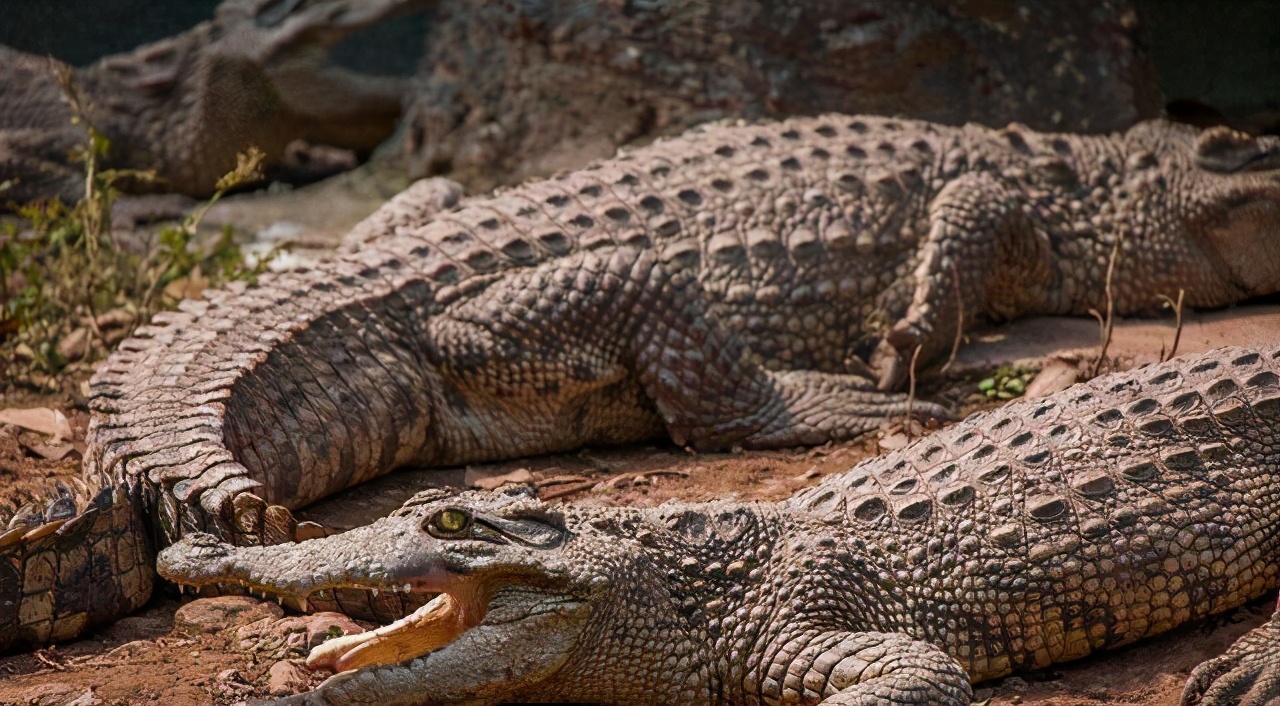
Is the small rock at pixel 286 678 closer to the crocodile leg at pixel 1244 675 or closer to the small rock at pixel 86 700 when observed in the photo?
the small rock at pixel 86 700

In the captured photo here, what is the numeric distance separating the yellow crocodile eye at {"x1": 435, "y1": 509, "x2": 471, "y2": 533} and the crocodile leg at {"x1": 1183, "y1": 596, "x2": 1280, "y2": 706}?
1.86 m

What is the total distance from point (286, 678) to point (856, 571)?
154 cm

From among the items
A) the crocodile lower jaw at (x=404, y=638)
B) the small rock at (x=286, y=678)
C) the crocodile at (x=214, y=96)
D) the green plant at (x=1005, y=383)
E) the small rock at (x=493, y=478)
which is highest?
the crocodile at (x=214, y=96)

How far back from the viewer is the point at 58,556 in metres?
3.79

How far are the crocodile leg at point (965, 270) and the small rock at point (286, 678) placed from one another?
9.71 feet

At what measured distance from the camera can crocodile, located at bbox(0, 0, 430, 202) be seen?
8.25 m

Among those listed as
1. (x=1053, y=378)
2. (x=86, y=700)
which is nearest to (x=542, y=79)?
(x=1053, y=378)

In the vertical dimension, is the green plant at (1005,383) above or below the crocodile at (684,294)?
below

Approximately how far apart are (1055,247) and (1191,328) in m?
0.68

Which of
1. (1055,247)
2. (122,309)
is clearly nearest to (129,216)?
(122,309)

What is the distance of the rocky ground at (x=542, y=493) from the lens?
352cm

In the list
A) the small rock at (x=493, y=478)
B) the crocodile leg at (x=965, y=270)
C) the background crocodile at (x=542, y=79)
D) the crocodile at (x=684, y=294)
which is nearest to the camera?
the crocodile at (x=684, y=294)

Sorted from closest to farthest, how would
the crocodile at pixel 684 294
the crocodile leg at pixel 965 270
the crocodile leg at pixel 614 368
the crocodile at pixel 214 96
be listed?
the crocodile at pixel 684 294 → the crocodile leg at pixel 614 368 → the crocodile leg at pixel 965 270 → the crocodile at pixel 214 96

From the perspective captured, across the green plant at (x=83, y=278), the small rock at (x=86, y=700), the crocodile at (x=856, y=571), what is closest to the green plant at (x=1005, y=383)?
the crocodile at (x=856, y=571)
